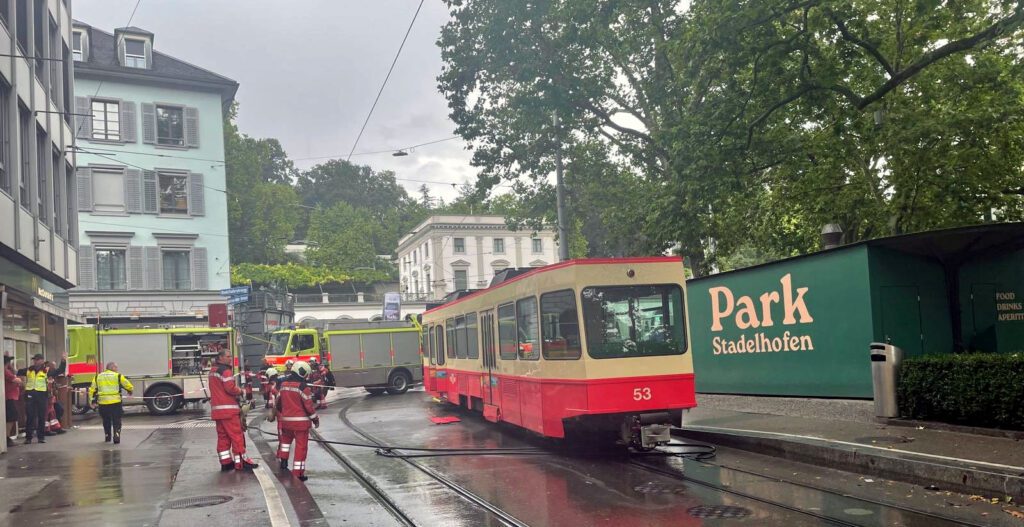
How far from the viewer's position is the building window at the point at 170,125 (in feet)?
128

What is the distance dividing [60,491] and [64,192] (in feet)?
43.3

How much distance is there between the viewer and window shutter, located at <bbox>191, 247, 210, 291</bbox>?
3944 cm

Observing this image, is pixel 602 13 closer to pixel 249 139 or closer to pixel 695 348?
pixel 695 348

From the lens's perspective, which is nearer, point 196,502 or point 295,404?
point 196,502

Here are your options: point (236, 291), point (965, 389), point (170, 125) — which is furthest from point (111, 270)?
point (965, 389)

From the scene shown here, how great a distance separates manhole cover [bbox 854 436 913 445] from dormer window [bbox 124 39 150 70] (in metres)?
36.8

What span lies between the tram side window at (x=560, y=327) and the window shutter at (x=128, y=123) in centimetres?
3126

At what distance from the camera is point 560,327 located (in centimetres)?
1224

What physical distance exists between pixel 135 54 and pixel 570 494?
3684 cm

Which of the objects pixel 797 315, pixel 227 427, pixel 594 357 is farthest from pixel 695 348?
pixel 227 427

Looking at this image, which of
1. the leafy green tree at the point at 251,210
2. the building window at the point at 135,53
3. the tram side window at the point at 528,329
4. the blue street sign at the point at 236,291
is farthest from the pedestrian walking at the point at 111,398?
the leafy green tree at the point at 251,210

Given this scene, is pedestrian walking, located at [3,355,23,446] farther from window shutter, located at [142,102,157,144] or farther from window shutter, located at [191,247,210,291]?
window shutter, located at [142,102,157,144]

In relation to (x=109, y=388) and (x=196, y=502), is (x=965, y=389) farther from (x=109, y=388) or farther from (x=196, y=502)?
(x=109, y=388)

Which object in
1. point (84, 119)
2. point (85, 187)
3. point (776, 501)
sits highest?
point (84, 119)
